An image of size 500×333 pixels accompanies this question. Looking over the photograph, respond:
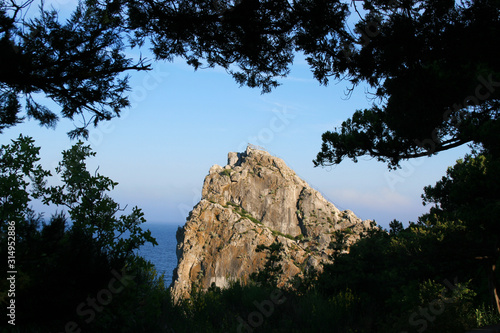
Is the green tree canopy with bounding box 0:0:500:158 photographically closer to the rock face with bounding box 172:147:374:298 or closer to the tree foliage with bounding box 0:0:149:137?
the tree foliage with bounding box 0:0:149:137

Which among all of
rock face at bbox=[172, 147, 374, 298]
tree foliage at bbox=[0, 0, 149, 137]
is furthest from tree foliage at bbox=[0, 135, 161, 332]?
rock face at bbox=[172, 147, 374, 298]

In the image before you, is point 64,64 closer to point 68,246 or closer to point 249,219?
point 68,246

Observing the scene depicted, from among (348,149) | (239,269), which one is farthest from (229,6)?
(239,269)

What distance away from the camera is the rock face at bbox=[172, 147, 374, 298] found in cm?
8744

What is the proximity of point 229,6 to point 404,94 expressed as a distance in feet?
15.5

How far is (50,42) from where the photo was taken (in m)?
5.82

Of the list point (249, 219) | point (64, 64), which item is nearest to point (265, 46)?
point (64, 64)

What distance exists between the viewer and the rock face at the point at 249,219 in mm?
87438

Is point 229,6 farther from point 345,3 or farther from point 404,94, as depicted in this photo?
point 404,94

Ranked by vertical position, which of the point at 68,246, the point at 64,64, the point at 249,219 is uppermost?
the point at 249,219

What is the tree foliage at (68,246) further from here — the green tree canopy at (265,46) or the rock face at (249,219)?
the rock face at (249,219)

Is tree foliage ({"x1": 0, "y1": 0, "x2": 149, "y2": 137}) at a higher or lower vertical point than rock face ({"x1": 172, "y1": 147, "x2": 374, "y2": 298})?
lower

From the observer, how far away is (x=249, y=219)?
3932 inches

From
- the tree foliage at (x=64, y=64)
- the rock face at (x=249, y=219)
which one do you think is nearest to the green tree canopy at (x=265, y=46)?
the tree foliage at (x=64, y=64)
